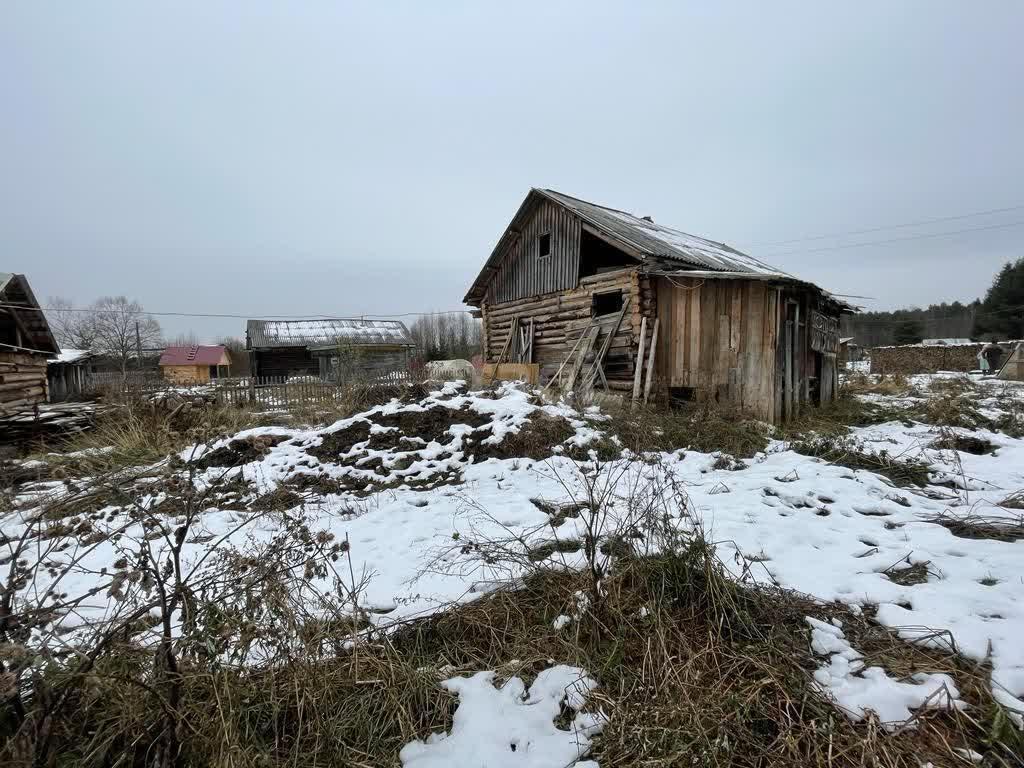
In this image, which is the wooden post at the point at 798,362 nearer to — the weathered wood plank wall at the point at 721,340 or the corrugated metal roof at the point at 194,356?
the weathered wood plank wall at the point at 721,340

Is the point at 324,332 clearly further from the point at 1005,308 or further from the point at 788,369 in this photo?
the point at 1005,308

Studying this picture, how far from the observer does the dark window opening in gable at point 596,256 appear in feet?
39.8

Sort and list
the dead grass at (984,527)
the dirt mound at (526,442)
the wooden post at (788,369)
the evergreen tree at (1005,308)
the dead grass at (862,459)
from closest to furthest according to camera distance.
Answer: the dead grass at (984,527)
the dead grass at (862,459)
the dirt mound at (526,442)
the wooden post at (788,369)
the evergreen tree at (1005,308)

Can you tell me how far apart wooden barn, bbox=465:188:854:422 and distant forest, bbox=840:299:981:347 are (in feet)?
116

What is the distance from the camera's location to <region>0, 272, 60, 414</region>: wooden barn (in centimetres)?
1275

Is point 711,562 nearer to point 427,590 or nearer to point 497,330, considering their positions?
point 427,590

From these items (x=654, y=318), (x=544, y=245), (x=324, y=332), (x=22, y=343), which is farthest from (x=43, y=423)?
(x=324, y=332)

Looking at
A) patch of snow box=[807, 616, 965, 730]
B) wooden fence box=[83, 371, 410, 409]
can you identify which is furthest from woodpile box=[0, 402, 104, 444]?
patch of snow box=[807, 616, 965, 730]

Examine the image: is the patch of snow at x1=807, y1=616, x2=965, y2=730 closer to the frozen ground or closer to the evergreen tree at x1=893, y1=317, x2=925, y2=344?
the frozen ground

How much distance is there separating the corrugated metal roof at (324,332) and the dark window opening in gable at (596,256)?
1689 centimetres

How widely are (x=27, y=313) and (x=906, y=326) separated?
52.6 meters

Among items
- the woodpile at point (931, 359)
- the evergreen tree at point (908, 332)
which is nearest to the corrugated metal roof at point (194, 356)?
the woodpile at point (931, 359)

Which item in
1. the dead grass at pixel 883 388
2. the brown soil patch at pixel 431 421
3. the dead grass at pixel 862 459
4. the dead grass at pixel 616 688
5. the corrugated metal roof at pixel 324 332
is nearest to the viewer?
the dead grass at pixel 616 688

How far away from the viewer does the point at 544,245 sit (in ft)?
43.1
